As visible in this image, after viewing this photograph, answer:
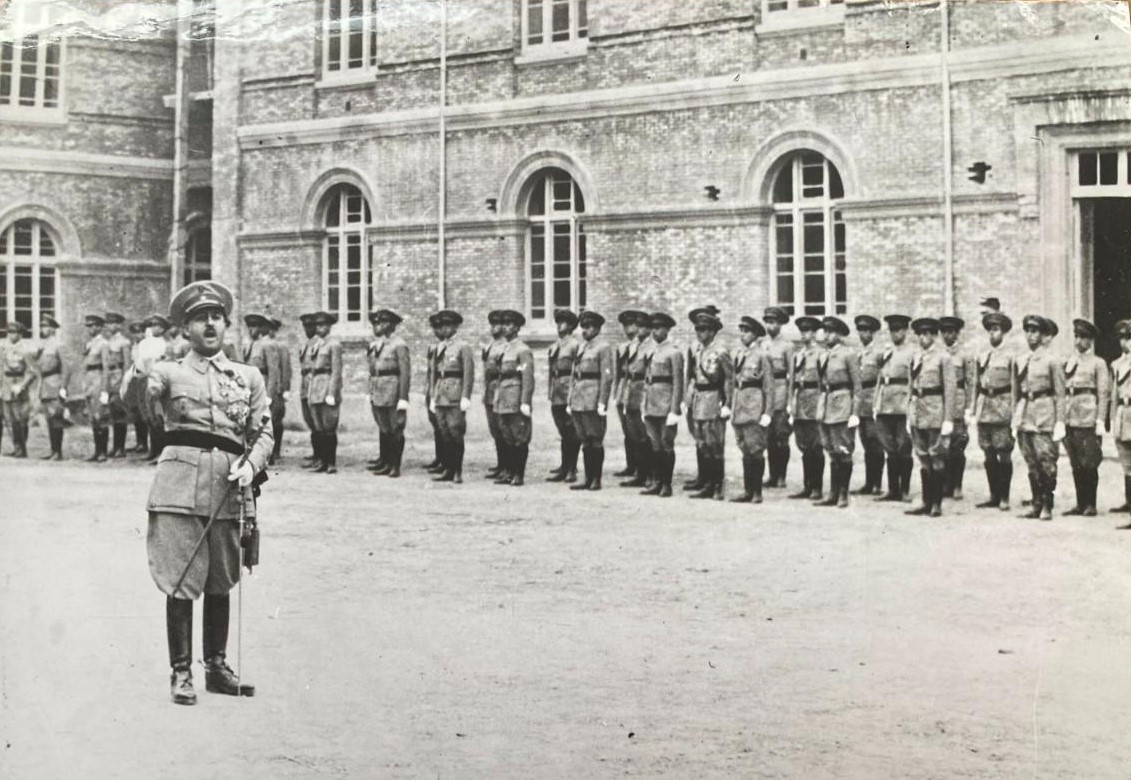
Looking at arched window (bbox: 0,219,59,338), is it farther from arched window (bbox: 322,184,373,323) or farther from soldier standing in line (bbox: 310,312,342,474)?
soldier standing in line (bbox: 310,312,342,474)

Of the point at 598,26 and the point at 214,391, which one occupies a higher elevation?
the point at 598,26

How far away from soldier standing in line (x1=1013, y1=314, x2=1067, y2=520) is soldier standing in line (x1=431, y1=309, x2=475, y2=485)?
5.51 meters

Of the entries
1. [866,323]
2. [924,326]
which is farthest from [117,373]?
[924,326]

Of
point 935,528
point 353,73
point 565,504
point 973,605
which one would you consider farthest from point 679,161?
point 973,605

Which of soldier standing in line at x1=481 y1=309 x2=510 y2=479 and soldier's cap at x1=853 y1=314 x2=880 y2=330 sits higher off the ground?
soldier's cap at x1=853 y1=314 x2=880 y2=330

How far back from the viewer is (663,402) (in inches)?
496

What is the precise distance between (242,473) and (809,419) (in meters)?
7.35

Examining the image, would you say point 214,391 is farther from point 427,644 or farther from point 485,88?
point 485,88

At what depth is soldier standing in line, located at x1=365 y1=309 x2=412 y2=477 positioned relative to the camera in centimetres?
1394

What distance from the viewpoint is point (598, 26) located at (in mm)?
16156

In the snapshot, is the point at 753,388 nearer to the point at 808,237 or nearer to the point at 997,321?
the point at 997,321

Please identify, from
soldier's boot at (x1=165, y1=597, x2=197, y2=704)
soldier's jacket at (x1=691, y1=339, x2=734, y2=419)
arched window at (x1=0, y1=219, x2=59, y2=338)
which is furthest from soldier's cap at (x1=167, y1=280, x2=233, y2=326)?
arched window at (x1=0, y1=219, x2=59, y2=338)

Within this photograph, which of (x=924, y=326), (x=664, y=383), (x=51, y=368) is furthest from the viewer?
(x=51, y=368)

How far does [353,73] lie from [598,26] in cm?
326
